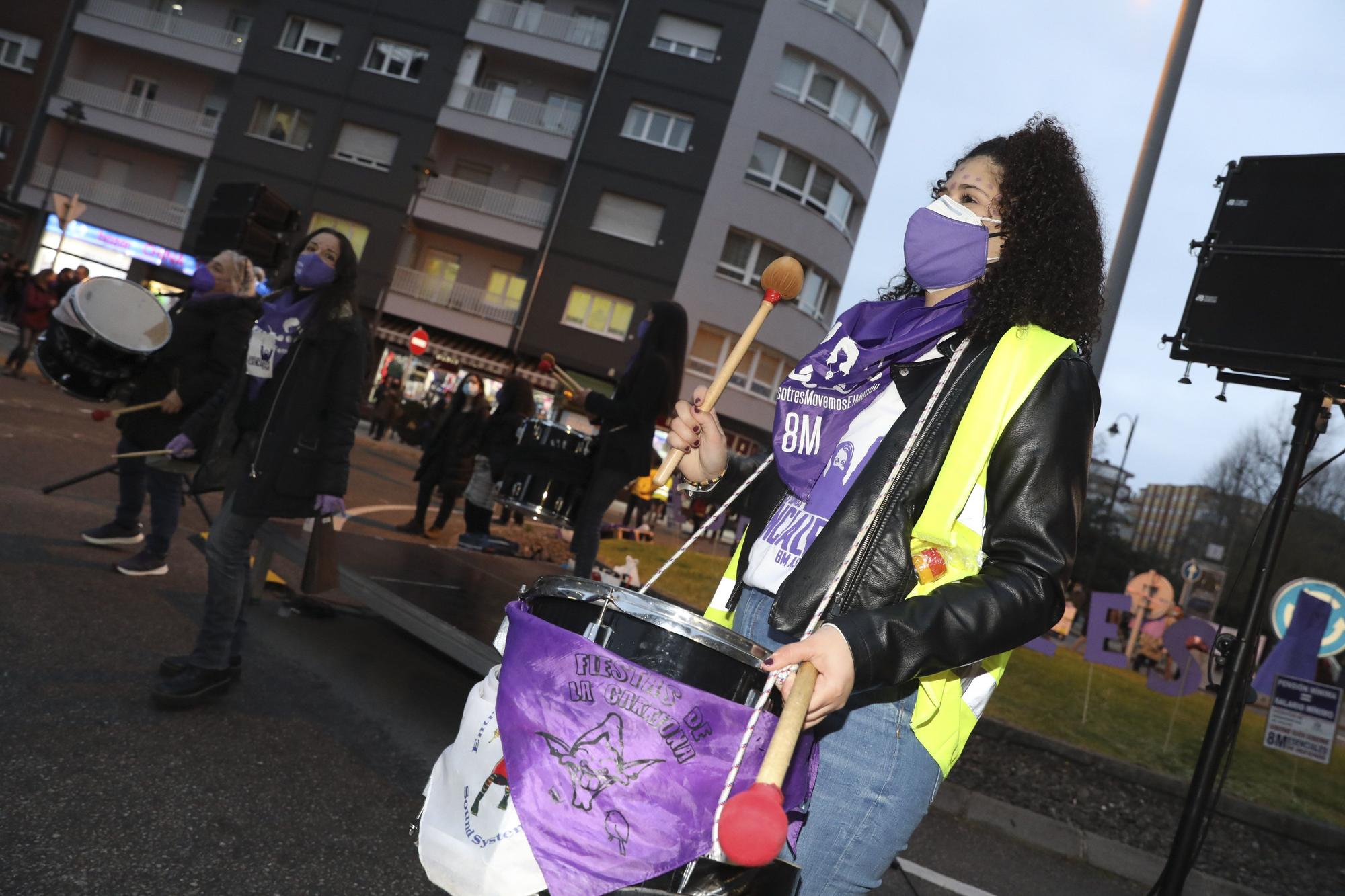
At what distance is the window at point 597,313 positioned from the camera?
29.1 meters

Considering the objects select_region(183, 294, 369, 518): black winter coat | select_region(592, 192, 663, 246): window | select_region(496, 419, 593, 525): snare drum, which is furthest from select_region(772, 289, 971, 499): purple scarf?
select_region(592, 192, 663, 246): window

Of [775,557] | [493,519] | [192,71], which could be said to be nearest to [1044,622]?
[775,557]

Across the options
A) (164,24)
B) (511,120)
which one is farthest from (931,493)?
(164,24)

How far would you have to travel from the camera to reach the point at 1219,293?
191 inches

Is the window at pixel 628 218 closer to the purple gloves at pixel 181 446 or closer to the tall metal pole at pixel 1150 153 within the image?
the tall metal pole at pixel 1150 153

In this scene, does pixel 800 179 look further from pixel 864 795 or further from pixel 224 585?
pixel 864 795

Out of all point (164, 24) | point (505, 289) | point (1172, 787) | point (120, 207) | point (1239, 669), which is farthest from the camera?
point (164, 24)

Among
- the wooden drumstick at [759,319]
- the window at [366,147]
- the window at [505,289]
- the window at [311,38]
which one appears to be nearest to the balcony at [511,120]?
the window at [366,147]

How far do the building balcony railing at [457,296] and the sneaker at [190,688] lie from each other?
26.4 meters

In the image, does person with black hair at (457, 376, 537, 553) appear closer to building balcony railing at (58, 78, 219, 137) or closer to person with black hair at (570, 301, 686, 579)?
person with black hair at (570, 301, 686, 579)

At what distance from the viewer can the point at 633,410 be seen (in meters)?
6.02

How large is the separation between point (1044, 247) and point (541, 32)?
104 feet

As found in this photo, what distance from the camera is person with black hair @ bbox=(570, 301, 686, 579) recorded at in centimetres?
603

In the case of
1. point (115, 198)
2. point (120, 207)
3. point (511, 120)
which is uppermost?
point (511, 120)
